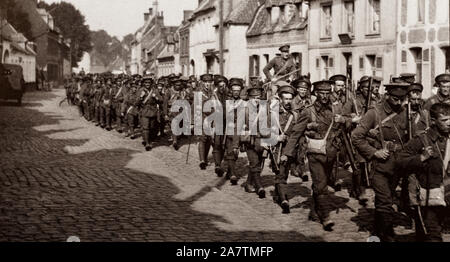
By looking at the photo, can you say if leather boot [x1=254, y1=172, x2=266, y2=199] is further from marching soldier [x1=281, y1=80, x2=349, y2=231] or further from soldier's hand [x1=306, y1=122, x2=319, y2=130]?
soldier's hand [x1=306, y1=122, x2=319, y2=130]

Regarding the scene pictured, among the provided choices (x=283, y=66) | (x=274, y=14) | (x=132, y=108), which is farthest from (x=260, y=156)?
(x=274, y=14)

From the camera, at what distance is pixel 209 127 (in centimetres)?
1407

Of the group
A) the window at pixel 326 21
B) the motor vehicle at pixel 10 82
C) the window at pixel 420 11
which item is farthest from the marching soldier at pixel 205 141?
the motor vehicle at pixel 10 82

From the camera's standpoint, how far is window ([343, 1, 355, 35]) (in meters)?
29.6

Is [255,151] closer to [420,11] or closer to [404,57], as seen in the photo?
[420,11]

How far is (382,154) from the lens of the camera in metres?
7.62

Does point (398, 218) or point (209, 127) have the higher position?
point (209, 127)

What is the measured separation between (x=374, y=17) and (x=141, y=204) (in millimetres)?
20624

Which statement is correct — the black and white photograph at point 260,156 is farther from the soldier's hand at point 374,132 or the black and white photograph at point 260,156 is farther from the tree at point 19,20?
the tree at point 19,20

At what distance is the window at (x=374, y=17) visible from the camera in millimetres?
27766

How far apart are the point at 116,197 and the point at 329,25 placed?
23284mm

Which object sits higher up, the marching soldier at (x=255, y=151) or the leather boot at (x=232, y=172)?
the marching soldier at (x=255, y=151)

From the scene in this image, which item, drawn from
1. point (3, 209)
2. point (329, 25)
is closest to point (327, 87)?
point (3, 209)

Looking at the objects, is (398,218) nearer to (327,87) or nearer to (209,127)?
(327,87)
